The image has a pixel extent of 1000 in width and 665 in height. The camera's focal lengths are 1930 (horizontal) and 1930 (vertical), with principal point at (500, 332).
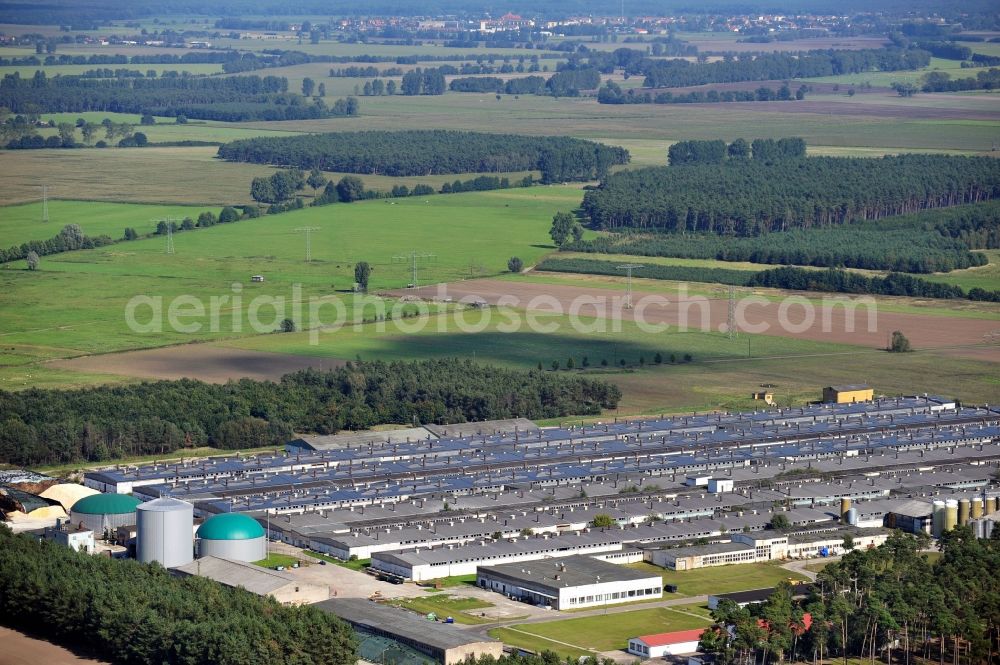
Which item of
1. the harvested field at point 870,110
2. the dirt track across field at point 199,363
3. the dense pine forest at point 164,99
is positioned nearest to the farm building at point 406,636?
the dirt track across field at point 199,363

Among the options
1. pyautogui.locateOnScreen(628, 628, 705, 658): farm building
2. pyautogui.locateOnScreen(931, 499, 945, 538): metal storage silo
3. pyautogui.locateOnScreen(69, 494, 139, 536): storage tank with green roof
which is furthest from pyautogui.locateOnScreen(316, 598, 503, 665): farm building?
pyautogui.locateOnScreen(931, 499, 945, 538): metal storage silo

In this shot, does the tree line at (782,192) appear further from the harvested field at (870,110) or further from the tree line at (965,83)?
the tree line at (965,83)

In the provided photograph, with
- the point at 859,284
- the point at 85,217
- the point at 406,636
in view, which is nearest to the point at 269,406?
the point at 406,636

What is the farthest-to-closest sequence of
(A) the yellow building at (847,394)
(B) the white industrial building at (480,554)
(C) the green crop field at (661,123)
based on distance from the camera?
(C) the green crop field at (661,123) → (A) the yellow building at (847,394) → (B) the white industrial building at (480,554)

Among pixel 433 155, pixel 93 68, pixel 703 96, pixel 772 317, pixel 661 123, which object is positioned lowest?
pixel 772 317

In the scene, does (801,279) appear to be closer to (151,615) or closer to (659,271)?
(659,271)

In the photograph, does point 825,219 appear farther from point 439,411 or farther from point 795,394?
point 439,411
